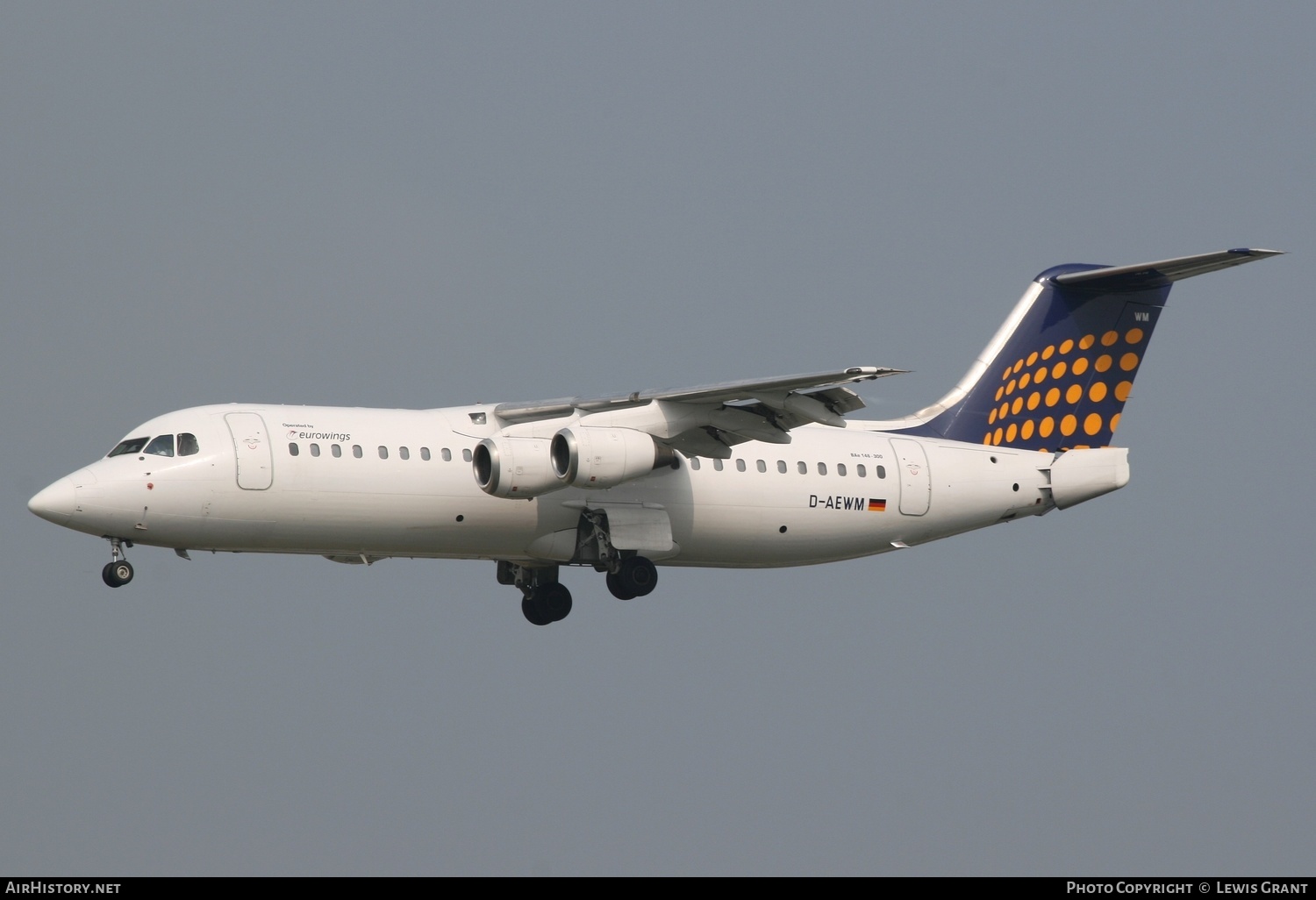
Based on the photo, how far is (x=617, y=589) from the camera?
25453 mm

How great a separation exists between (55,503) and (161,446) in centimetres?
137

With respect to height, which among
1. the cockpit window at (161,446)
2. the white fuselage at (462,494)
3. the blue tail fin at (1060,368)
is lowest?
the white fuselage at (462,494)

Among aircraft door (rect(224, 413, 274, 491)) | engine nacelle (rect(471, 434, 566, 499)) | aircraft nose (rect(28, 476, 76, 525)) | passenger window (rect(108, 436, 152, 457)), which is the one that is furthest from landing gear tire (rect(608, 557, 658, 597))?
aircraft nose (rect(28, 476, 76, 525))

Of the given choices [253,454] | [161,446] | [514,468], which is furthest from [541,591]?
[161,446]

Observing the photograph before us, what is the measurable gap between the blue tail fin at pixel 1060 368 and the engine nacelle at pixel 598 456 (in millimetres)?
4858

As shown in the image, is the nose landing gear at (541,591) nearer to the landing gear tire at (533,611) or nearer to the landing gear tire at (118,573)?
the landing gear tire at (533,611)

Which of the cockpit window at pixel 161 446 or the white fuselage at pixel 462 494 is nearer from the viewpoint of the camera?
the white fuselage at pixel 462 494

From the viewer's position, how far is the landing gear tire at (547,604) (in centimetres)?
2688

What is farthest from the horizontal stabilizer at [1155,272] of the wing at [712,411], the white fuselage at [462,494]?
the wing at [712,411]

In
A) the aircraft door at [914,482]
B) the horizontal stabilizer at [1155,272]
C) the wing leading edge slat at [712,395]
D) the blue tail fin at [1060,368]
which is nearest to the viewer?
the wing leading edge slat at [712,395]

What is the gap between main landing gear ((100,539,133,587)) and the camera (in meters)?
23.5

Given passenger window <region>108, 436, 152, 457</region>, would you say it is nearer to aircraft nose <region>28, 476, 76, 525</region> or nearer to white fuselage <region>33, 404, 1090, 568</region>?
white fuselage <region>33, 404, 1090, 568</region>

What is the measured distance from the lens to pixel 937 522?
27000mm

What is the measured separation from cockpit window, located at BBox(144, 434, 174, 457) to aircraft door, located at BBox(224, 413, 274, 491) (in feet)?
2.28
